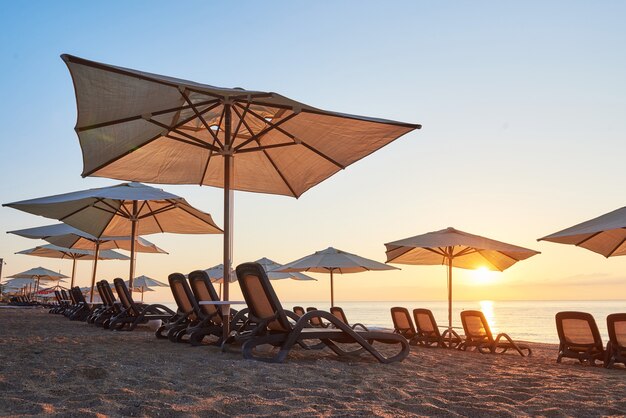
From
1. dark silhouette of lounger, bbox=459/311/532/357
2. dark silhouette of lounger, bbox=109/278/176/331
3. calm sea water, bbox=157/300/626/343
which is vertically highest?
dark silhouette of lounger, bbox=109/278/176/331

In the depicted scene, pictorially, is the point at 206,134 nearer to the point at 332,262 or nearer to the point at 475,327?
the point at 475,327

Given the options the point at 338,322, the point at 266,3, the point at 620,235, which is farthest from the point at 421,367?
the point at 266,3

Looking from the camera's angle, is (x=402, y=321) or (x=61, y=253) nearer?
(x=402, y=321)

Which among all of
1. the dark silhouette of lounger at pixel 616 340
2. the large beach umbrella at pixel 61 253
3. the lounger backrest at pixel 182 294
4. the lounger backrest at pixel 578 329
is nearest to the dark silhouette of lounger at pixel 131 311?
the lounger backrest at pixel 182 294

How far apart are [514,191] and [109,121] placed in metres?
20.0

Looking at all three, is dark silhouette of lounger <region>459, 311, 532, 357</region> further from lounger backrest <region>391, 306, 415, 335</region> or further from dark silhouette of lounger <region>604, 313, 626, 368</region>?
dark silhouette of lounger <region>604, 313, 626, 368</region>

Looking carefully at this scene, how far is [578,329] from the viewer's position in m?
6.74

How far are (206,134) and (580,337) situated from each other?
5839 mm

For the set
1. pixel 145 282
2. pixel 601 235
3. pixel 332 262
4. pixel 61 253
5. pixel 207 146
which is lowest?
pixel 145 282

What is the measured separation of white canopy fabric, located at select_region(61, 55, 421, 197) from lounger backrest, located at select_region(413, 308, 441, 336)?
3036mm

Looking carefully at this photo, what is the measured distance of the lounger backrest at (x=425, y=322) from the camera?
883 cm

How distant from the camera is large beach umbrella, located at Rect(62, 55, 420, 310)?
5176 millimetres

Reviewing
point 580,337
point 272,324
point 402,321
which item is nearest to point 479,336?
point 402,321

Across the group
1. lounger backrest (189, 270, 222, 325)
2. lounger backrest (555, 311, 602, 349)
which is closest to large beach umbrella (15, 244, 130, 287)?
lounger backrest (189, 270, 222, 325)
